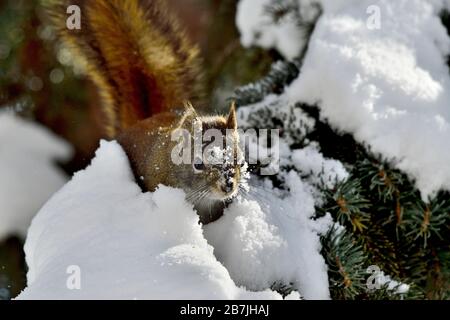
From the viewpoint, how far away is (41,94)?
2.63 m

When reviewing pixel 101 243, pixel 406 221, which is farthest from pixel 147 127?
pixel 406 221

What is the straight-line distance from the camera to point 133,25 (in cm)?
163

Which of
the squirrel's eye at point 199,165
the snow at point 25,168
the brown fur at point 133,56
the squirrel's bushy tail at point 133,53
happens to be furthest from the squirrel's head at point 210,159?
the snow at point 25,168

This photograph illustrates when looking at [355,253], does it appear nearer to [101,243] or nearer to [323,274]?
[323,274]

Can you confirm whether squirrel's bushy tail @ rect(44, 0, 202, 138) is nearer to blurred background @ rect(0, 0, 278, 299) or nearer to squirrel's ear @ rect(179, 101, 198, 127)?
blurred background @ rect(0, 0, 278, 299)

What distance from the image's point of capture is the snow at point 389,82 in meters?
1.34

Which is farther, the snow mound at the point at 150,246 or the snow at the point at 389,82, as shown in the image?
the snow at the point at 389,82

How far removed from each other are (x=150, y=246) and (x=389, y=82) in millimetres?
667

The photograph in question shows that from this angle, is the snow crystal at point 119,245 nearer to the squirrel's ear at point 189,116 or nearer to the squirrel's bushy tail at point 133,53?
the squirrel's ear at point 189,116

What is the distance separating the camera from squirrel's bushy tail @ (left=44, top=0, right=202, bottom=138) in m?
1.63

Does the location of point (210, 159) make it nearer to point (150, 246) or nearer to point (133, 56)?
point (150, 246)

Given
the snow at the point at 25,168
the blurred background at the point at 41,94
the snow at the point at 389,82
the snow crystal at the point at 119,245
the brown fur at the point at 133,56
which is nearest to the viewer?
the snow crystal at the point at 119,245

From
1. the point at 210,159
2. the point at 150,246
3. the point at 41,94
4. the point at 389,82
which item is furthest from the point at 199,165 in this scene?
the point at 41,94

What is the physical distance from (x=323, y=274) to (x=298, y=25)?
2.56 ft
